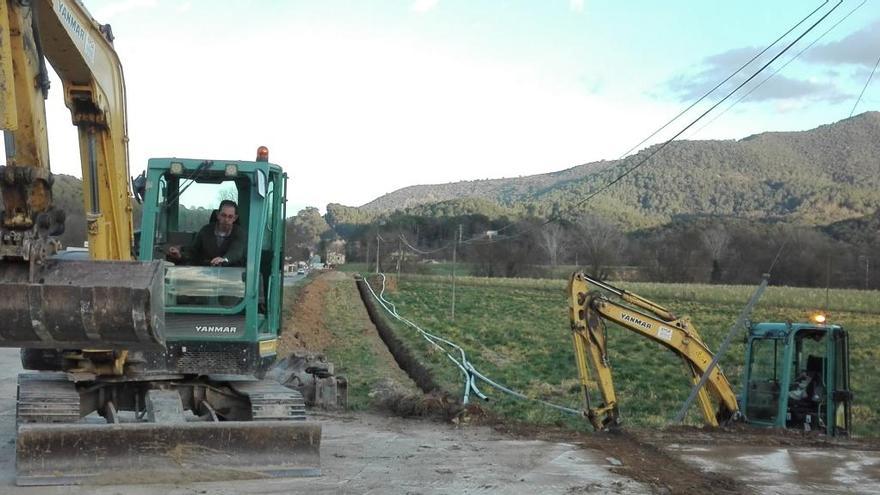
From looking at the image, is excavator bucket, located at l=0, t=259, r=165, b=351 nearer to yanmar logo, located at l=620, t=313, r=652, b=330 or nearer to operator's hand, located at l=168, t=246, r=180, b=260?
operator's hand, located at l=168, t=246, r=180, b=260

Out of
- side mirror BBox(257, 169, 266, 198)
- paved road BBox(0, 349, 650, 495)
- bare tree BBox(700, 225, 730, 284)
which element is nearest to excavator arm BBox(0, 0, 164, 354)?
paved road BBox(0, 349, 650, 495)

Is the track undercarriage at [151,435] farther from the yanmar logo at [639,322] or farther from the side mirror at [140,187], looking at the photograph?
the yanmar logo at [639,322]

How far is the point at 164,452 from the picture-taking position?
7645mm

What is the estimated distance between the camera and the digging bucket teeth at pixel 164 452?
24.2 ft

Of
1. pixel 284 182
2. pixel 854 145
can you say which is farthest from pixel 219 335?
pixel 854 145

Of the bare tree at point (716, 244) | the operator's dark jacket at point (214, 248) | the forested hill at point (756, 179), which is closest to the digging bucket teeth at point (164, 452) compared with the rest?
the operator's dark jacket at point (214, 248)

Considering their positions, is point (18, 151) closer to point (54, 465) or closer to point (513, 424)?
point (54, 465)

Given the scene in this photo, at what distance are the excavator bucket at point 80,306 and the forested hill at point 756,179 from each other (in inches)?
3466

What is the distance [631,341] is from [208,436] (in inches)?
808

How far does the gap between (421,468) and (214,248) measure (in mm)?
2905

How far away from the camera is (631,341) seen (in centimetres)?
2692

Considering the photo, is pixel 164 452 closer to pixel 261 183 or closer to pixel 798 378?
pixel 261 183

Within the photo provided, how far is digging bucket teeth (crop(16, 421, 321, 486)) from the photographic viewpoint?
24.2ft

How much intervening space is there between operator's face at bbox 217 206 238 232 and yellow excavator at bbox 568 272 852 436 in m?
4.33
